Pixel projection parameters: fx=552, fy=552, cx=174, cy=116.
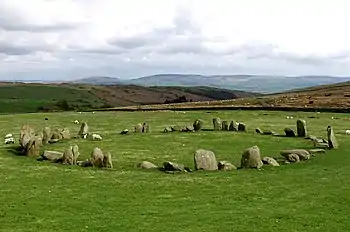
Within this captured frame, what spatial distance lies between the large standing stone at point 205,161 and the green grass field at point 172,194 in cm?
75

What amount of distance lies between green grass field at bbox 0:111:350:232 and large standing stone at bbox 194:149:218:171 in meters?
0.75

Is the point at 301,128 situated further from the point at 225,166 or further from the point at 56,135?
the point at 56,135

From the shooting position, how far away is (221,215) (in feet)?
60.1

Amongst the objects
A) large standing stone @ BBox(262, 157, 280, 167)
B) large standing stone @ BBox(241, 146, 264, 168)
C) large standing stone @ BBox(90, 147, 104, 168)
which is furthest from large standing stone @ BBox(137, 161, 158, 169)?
large standing stone @ BBox(262, 157, 280, 167)

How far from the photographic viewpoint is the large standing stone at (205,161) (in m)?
26.9

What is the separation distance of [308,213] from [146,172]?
32.2ft

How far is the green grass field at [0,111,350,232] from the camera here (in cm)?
1752

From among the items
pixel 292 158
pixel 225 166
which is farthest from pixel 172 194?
pixel 292 158

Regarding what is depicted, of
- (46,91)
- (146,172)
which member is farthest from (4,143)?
(46,91)

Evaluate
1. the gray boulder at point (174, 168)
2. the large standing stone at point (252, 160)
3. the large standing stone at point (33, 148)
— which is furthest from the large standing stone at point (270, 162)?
the large standing stone at point (33, 148)

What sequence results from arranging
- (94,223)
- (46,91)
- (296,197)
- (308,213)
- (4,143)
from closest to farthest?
1. (94,223)
2. (308,213)
3. (296,197)
4. (4,143)
5. (46,91)

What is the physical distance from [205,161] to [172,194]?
5.65 m

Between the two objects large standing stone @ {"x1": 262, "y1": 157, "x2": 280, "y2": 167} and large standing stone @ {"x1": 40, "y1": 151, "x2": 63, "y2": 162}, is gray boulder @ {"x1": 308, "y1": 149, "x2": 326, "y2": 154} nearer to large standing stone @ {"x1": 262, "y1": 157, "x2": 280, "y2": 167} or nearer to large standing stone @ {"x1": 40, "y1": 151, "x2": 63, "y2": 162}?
large standing stone @ {"x1": 262, "y1": 157, "x2": 280, "y2": 167}

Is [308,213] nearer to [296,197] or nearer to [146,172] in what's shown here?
[296,197]
